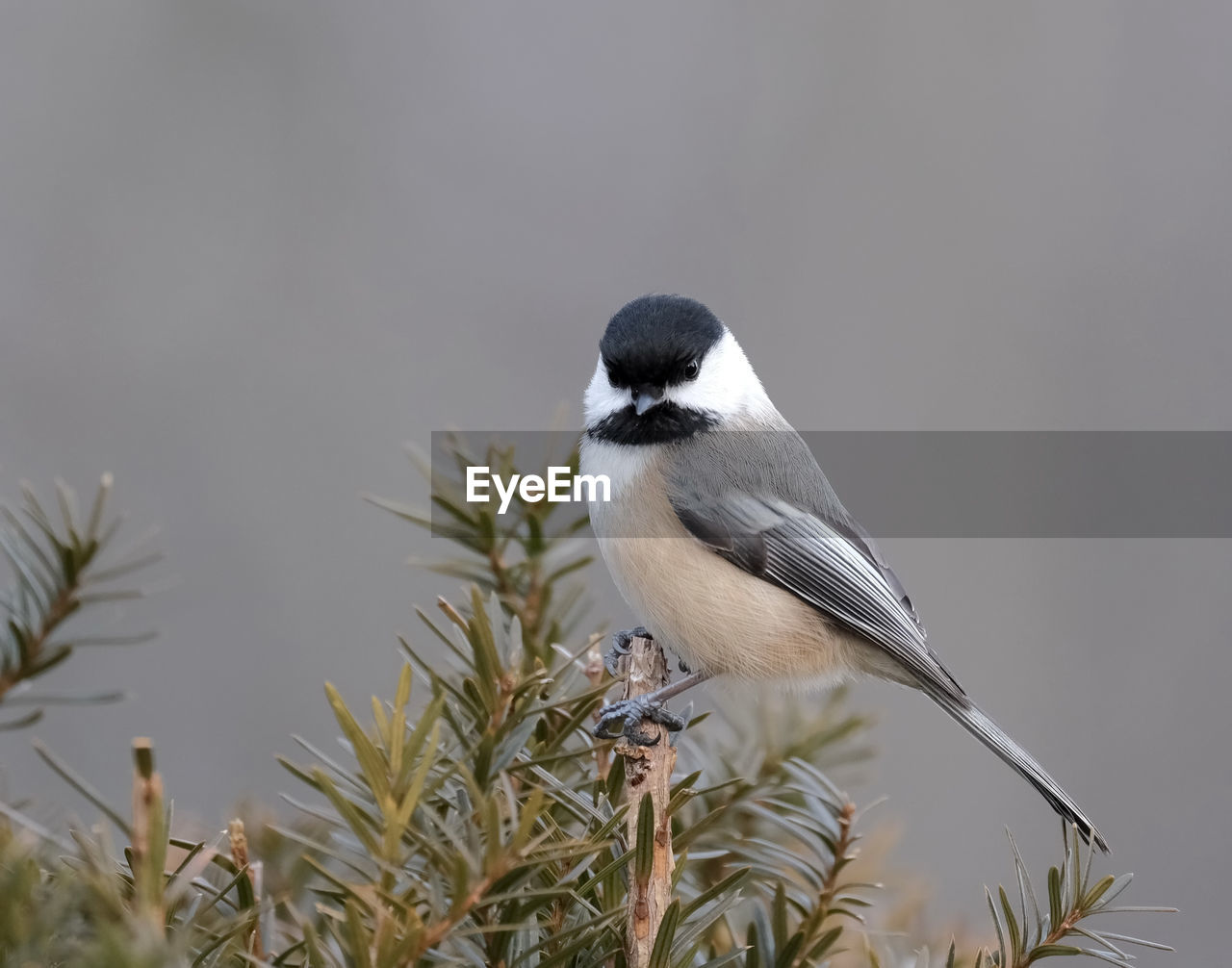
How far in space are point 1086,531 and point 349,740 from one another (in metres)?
1.86

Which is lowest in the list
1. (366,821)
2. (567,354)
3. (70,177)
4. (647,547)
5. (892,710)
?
(892,710)

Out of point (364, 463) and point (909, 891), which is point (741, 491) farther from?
point (364, 463)

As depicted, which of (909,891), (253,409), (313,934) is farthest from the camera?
(253,409)

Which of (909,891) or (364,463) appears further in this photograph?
(364,463)

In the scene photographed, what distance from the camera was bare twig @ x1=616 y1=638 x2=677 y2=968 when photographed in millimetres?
410

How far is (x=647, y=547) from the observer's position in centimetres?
98

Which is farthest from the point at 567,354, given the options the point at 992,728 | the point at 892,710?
the point at 992,728

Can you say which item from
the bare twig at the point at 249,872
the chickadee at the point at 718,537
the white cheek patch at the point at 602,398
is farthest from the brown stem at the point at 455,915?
the white cheek patch at the point at 602,398

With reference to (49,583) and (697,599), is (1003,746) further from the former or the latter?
(49,583)

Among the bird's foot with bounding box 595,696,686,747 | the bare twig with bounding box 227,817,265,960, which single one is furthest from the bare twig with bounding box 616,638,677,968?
the bare twig with bounding box 227,817,265,960

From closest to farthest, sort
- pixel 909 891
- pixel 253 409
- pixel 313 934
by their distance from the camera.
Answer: pixel 313 934 → pixel 909 891 → pixel 253 409

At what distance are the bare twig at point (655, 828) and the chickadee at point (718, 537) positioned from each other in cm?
40

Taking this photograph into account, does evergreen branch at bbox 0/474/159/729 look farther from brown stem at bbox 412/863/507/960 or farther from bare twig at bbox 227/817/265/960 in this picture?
brown stem at bbox 412/863/507/960

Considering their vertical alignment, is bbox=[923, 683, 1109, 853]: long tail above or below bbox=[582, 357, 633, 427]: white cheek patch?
below
